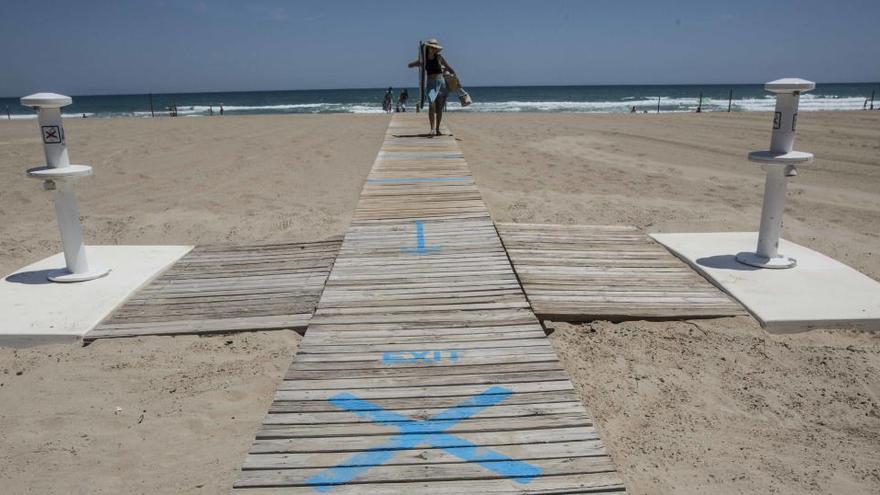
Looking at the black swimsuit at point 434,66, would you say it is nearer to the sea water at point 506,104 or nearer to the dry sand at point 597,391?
the dry sand at point 597,391

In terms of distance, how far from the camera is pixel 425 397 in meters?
2.81

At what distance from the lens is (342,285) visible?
4273 mm

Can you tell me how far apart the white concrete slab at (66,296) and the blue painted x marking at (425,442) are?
7.32 ft

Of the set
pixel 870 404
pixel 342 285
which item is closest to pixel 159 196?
pixel 342 285

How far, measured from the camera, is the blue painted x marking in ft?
7.52

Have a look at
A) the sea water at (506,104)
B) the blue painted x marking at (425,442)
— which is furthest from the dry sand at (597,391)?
the sea water at (506,104)

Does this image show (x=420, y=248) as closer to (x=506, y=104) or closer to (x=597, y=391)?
(x=597, y=391)

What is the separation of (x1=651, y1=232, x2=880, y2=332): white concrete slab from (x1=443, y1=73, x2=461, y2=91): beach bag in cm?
646

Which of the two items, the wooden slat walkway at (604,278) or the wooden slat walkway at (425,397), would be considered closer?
the wooden slat walkway at (425,397)

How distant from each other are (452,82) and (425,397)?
8.90m

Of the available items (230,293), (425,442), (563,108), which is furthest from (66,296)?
(563,108)

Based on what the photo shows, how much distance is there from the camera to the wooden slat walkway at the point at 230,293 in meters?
3.91

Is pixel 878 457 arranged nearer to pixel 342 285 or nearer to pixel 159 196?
pixel 342 285

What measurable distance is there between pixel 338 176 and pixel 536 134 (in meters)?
8.04
